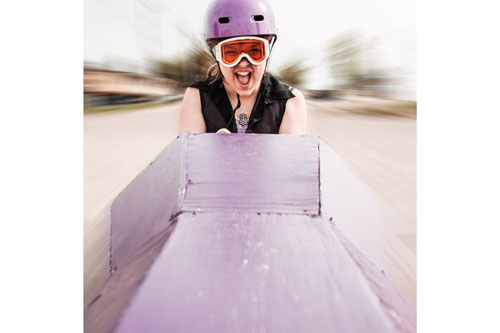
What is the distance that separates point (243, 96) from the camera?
2.12 meters

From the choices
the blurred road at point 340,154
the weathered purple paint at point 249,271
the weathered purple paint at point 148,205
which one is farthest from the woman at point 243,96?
the weathered purple paint at point 249,271

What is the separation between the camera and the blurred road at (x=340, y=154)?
1.65 meters

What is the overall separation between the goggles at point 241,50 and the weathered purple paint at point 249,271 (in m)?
0.87

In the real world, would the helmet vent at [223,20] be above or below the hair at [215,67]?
above

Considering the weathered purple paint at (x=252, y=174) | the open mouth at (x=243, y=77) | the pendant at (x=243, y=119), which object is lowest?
the weathered purple paint at (x=252, y=174)

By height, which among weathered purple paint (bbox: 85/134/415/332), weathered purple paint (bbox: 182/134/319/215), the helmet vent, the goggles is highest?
the helmet vent

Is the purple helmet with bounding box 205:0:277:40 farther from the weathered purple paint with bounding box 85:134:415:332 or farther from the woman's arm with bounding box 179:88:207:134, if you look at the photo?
the weathered purple paint with bounding box 85:134:415:332

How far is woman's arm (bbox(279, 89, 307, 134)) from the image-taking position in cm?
220

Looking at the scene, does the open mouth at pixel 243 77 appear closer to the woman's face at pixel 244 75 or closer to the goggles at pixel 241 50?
the woman's face at pixel 244 75

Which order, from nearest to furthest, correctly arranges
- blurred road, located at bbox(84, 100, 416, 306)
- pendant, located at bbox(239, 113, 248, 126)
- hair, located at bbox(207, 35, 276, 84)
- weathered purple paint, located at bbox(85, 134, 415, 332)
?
weathered purple paint, located at bbox(85, 134, 415, 332)
blurred road, located at bbox(84, 100, 416, 306)
hair, located at bbox(207, 35, 276, 84)
pendant, located at bbox(239, 113, 248, 126)

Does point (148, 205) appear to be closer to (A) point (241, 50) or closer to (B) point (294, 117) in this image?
(A) point (241, 50)

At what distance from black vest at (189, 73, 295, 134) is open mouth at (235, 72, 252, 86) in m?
0.20

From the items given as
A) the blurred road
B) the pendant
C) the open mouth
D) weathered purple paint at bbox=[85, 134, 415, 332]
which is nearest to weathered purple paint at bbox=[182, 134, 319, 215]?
weathered purple paint at bbox=[85, 134, 415, 332]

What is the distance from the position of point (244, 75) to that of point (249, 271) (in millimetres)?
1315
